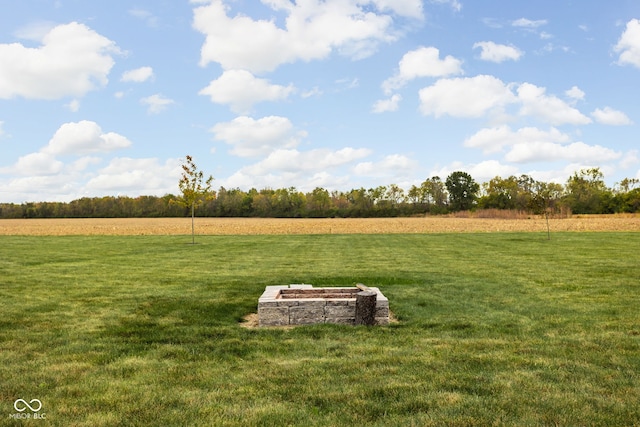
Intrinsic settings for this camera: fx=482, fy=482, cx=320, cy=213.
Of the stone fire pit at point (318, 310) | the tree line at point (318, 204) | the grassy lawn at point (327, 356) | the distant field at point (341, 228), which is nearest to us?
the grassy lawn at point (327, 356)

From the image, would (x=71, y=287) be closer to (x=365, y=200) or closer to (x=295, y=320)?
(x=295, y=320)

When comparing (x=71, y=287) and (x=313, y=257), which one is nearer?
(x=71, y=287)

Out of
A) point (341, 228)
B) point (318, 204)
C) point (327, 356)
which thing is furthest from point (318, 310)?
point (318, 204)

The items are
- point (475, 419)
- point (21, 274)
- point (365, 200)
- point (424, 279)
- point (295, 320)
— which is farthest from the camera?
point (365, 200)

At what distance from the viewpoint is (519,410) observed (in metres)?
4.69

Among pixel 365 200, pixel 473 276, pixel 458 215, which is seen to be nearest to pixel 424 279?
pixel 473 276

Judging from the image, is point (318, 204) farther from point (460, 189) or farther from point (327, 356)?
point (327, 356)

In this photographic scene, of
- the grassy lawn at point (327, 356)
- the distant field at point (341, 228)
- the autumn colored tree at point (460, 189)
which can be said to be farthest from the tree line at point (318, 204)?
the grassy lawn at point (327, 356)

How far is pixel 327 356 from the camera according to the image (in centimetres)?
659

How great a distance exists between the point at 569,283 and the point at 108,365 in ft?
38.8

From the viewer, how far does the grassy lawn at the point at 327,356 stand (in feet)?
15.5

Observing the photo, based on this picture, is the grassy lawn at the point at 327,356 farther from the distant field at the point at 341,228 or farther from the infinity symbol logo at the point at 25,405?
the distant field at the point at 341,228

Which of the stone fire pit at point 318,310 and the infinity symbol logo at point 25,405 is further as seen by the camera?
the stone fire pit at point 318,310

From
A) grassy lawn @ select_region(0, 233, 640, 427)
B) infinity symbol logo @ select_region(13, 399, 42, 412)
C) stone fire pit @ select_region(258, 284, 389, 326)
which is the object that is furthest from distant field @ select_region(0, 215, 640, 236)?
infinity symbol logo @ select_region(13, 399, 42, 412)
